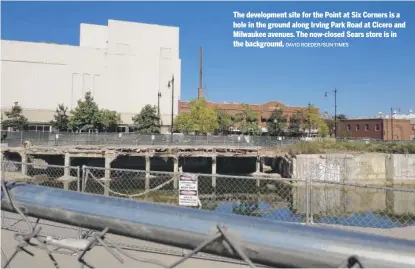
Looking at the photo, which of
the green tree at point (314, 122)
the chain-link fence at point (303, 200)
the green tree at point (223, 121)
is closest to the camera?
the chain-link fence at point (303, 200)

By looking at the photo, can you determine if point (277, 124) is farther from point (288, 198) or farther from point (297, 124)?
point (288, 198)

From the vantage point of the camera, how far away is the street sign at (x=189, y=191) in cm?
739

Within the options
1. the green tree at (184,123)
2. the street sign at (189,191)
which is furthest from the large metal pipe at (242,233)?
the green tree at (184,123)

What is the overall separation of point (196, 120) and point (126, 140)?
795 inches

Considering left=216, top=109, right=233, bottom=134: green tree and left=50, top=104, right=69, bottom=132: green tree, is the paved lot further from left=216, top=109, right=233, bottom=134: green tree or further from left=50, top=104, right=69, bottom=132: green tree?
left=216, top=109, right=233, bottom=134: green tree

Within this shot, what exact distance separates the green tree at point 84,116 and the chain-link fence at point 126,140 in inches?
561

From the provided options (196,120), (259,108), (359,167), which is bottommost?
(359,167)

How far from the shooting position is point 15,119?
51.2 metres

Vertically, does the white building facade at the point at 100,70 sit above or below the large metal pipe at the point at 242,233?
above

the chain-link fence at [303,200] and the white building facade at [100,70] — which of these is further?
the white building facade at [100,70]

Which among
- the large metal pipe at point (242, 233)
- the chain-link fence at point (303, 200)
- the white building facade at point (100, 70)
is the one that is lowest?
the chain-link fence at point (303, 200)

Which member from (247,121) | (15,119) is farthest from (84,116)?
(247,121)

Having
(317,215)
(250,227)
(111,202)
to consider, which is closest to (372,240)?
(250,227)

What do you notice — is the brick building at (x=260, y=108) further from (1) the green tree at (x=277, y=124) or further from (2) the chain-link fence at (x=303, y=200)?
(2) the chain-link fence at (x=303, y=200)
